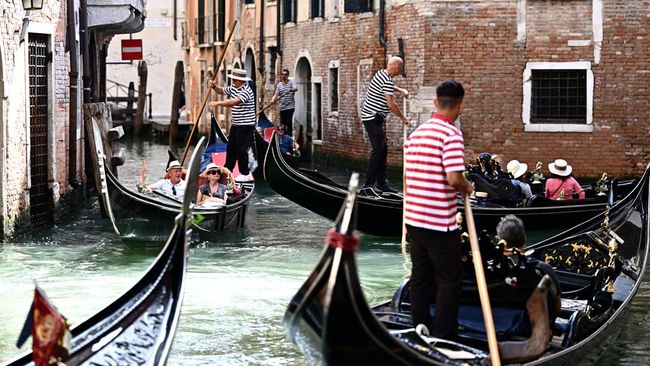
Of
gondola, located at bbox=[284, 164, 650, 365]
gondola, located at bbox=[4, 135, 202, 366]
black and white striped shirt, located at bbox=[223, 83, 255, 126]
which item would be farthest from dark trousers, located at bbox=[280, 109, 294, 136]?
gondola, located at bbox=[4, 135, 202, 366]

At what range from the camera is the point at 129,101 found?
60.5ft

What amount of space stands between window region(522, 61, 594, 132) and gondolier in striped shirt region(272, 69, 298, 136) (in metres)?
2.84

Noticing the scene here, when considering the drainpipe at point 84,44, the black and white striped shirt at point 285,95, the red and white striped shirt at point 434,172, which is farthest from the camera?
the black and white striped shirt at point 285,95

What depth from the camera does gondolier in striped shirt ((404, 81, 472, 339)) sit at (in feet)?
10.4

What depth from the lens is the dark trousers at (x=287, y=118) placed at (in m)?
12.0

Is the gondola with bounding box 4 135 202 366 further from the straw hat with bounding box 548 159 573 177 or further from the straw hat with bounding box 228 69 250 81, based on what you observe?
the straw hat with bounding box 228 69 250 81

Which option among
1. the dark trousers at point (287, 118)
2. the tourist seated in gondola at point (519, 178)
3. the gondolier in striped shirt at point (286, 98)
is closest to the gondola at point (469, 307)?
the tourist seated in gondola at point (519, 178)

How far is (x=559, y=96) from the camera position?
30.9 feet

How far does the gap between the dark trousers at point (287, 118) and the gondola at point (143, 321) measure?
863 centimetres

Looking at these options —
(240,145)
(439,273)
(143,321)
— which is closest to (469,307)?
(439,273)

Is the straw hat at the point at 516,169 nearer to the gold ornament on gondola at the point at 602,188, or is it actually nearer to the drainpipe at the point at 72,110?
the gold ornament on gondola at the point at 602,188

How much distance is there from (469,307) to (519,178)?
10.9ft

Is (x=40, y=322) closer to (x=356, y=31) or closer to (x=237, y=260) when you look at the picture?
(x=237, y=260)

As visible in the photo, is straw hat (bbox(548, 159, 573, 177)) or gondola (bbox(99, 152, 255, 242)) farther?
straw hat (bbox(548, 159, 573, 177))
